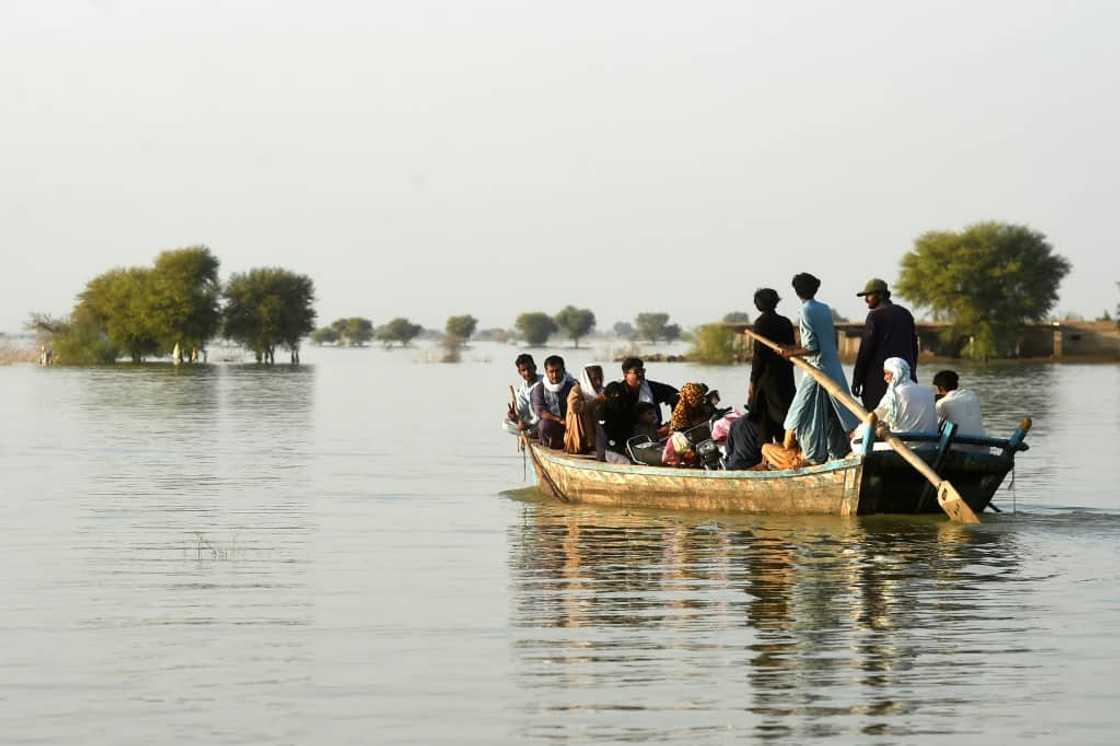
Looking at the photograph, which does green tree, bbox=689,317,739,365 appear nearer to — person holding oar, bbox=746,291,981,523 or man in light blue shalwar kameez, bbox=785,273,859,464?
man in light blue shalwar kameez, bbox=785,273,859,464

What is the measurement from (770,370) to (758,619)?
16.3 ft

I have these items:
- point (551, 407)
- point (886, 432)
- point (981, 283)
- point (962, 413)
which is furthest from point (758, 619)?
point (981, 283)

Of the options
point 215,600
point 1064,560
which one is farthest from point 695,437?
point 215,600

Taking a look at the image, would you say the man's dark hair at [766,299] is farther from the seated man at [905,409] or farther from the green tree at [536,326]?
the green tree at [536,326]

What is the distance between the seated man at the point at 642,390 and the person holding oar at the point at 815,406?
167cm

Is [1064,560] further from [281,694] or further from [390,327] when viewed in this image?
[390,327]

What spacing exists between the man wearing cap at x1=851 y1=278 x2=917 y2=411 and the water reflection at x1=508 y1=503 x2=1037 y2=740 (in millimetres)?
1194

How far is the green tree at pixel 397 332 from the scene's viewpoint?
185 m

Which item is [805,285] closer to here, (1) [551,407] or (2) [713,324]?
(1) [551,407]

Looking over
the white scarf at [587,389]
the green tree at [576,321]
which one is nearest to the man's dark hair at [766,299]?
the white scarf at [587,389]

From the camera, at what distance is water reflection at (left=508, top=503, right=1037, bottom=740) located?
7.83 metres

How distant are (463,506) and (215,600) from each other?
23.4 feet

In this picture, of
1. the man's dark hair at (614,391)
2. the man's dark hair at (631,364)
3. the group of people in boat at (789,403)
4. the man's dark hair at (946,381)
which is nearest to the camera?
the group of people in boat at (789,403)

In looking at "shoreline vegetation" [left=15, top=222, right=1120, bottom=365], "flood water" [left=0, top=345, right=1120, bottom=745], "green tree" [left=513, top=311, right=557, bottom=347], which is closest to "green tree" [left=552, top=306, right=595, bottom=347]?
"green tree" [left=513, top=311, right=557, bottom=347]
